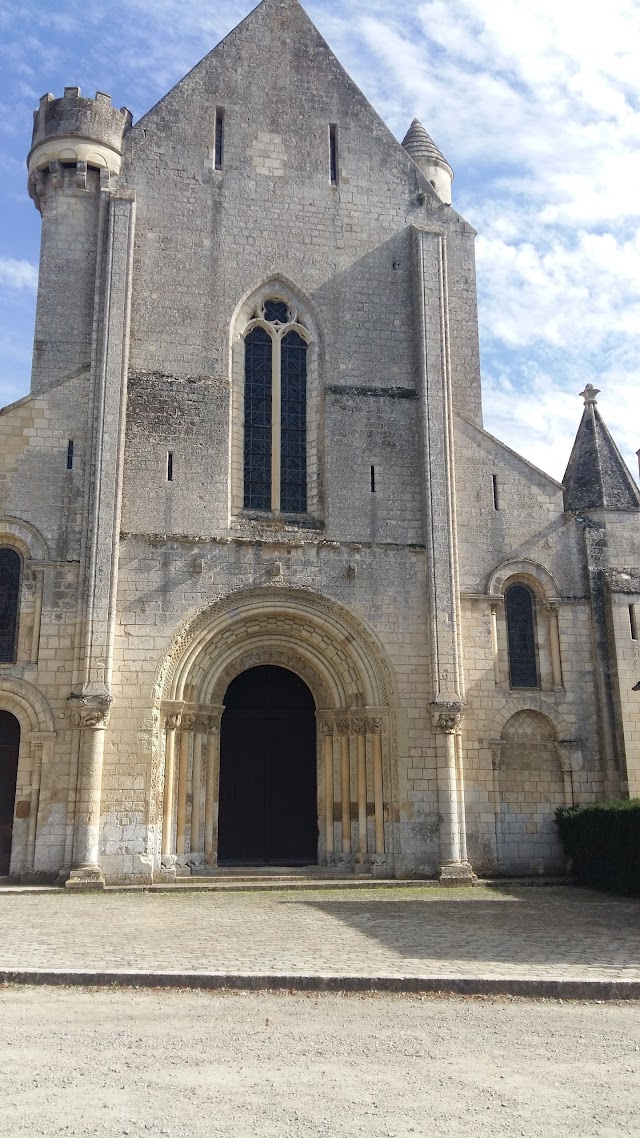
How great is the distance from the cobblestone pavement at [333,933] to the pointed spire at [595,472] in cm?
723

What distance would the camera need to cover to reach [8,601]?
15.6 m

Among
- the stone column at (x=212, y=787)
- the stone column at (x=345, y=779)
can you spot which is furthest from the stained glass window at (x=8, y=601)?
the stone column at (x=345, y=779)

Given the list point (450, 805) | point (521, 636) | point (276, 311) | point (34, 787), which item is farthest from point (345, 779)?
point (276, 311)

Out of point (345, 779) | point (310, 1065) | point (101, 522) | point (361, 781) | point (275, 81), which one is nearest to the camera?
point (310, 1065)

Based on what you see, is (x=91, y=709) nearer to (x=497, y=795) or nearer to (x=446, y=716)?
(x=446, y=716)

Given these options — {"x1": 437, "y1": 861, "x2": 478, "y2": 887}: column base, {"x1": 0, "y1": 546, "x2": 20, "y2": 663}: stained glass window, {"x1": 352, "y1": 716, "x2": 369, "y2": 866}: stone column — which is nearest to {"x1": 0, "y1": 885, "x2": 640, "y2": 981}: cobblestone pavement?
{"x1": 437, "y1": 861, "x2": 478, "y2": 887}: column base

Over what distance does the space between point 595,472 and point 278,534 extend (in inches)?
248

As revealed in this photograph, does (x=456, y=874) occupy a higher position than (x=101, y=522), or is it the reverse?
(x=101, y=522)

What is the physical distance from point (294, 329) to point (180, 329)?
2174mm

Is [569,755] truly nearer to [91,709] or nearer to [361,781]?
[361,781]

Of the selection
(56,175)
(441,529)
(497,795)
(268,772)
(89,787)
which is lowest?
(497,795)

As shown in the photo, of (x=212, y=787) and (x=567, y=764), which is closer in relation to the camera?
(x=212, y=787)

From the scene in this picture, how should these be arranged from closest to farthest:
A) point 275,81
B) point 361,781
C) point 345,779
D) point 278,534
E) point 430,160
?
point 361,781, point 345,779, point 278,534, point 275,81, point 430,160

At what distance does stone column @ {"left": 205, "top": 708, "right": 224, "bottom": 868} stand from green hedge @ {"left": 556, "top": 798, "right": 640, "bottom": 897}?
580 cm
